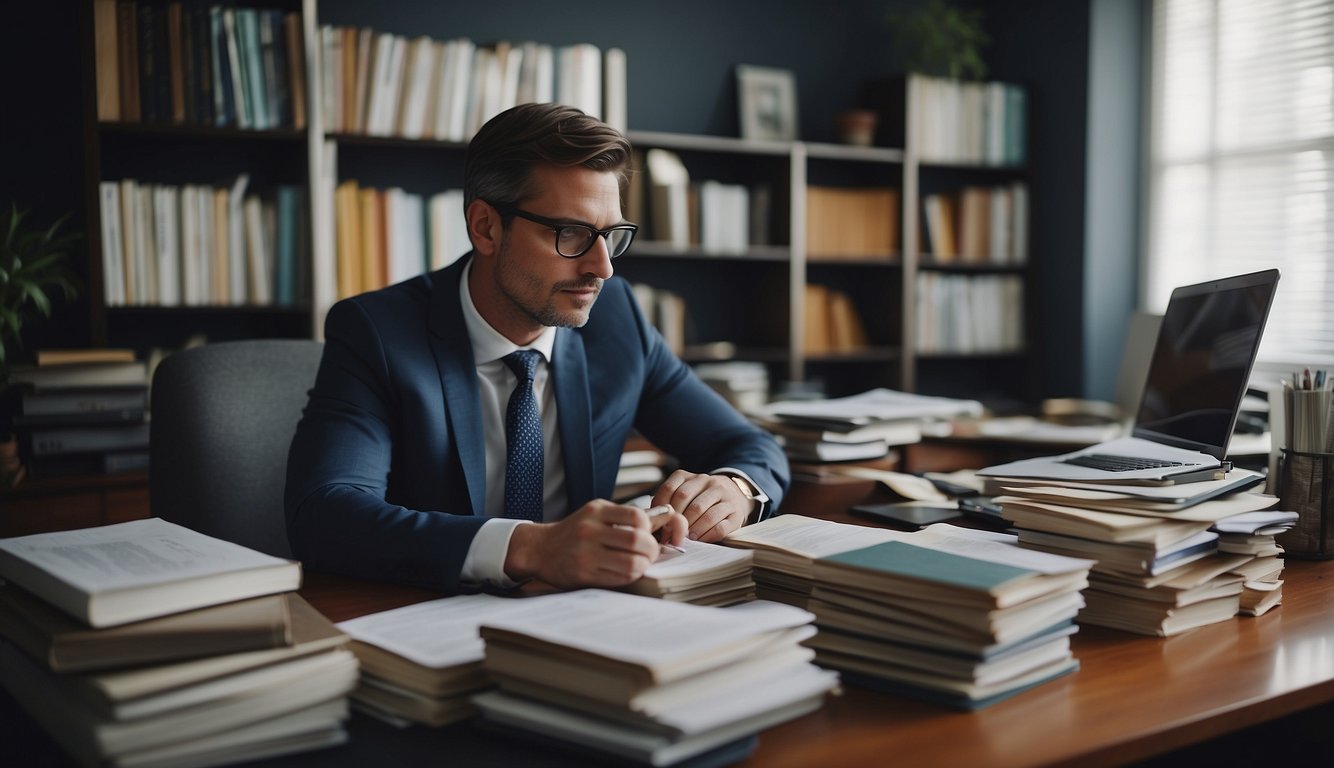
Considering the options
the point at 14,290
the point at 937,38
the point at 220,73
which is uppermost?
the point at 937,38

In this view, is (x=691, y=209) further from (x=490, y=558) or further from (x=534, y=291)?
(x=490, y=558)

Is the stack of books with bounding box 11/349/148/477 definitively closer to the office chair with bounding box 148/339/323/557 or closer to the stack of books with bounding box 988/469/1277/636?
the office chair with bounding box 148/339/323/557

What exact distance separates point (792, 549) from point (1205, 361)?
32.2 inches

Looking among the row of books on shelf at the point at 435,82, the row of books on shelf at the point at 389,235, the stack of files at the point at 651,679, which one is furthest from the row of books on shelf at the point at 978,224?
the stack of files at the point at 651,679

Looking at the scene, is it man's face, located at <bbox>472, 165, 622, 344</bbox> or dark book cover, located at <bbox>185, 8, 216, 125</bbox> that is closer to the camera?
man's face, located at <bbox>472, 165, 622, 344</bbox>

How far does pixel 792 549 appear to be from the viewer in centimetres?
111

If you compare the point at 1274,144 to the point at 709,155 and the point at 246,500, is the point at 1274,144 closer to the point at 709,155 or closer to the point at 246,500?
the point at 709,155

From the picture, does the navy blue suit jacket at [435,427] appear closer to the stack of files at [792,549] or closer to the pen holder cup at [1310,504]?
the stack of files at [792,549]

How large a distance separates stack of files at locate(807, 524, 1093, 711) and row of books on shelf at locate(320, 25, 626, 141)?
242 centimetres

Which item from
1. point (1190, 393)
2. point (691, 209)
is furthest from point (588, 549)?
point (691, 209)

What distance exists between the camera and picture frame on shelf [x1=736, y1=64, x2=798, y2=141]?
3.94 metres

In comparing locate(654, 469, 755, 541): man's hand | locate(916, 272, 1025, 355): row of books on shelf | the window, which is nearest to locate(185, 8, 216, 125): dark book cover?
locate(654, 469, 755, 541): man's hand

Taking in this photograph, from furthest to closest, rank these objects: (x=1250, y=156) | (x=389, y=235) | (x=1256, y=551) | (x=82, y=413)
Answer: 1. (x=1250, y=156)
2. (x=389, y=235)
3. (x=82, y=413)
4. (x=1256, y=551)

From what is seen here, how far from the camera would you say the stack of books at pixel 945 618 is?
90cm
